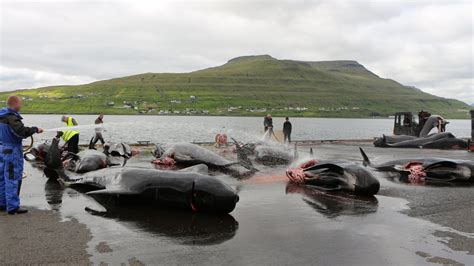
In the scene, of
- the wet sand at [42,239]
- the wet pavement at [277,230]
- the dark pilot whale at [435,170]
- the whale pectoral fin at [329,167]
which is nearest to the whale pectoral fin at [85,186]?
the wet pavement at [277,230]

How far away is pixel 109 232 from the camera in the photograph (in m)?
8.55

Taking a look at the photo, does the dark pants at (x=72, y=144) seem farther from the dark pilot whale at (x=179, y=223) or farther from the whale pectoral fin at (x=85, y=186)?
the dark pilot whale at (x=179, y=223)

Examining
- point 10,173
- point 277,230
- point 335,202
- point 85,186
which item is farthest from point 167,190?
point 335,202

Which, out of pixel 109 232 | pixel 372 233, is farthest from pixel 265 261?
pixel 109 232

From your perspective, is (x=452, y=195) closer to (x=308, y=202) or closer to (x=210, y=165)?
(x=308, y=202)

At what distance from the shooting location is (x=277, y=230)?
8.82m

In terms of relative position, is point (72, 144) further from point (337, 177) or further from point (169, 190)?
point (337, 177)

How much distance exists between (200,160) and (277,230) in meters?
10.1

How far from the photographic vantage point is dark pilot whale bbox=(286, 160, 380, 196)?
1264cm

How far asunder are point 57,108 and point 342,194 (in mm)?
178499

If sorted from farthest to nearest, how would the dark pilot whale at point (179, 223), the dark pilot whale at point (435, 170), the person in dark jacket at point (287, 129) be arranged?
the person in dark jacket at point (287, 129)
the dark pilot whale at point (435, 170)
the dark pilot whale at point (179, 223)

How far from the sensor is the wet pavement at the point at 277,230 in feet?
23.5

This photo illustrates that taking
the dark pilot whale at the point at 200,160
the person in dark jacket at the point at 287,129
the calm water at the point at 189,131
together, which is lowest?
the calm water at the point at 189,131

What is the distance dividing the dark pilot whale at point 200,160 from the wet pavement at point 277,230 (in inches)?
198
